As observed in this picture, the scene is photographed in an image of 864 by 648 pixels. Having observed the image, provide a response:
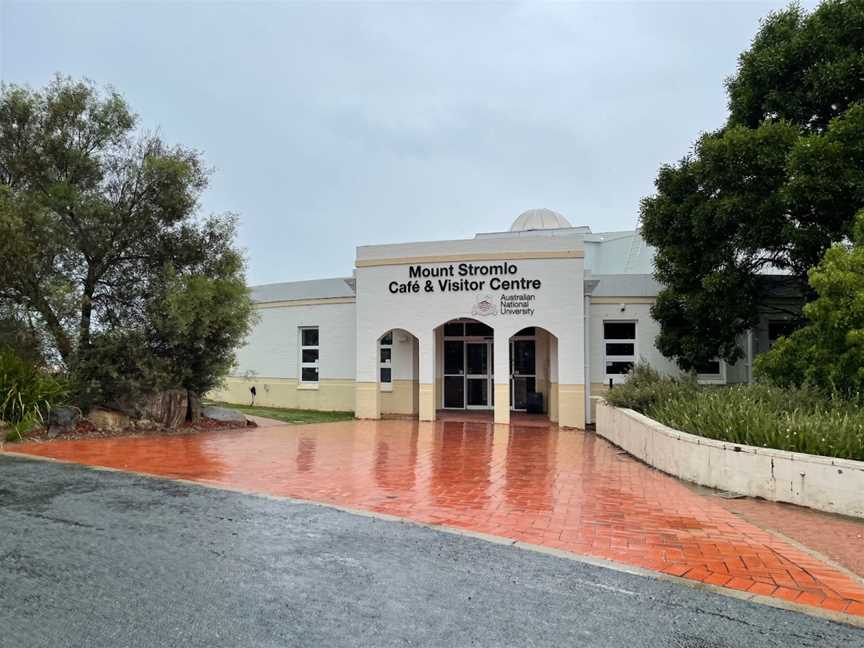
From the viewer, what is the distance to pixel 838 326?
29.9 feet

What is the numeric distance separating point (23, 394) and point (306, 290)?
31.8ft

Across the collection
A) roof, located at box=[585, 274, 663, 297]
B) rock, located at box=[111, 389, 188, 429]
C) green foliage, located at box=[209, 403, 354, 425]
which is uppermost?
roof, located at box=[585, 274, 663, 297]

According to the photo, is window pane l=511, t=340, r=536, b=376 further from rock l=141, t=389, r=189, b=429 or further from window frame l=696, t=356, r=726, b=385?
rock l=141, t=389, r=189, b=429

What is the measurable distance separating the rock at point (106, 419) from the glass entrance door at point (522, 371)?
35.3 ft

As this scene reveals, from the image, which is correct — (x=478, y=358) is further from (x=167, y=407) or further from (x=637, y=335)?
(x=167, y=407)

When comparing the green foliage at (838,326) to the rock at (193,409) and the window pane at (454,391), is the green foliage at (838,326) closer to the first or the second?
the window pane at (454,391)

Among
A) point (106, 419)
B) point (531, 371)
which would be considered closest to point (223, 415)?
point (106, 419)

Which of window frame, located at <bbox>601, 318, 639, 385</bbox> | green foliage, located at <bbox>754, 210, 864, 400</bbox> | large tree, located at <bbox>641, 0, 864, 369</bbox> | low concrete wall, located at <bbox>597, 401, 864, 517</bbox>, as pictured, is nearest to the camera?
low concrete wall, located at <bbox>597, 401, 864, 517</bbox>

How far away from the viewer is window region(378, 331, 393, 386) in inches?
750

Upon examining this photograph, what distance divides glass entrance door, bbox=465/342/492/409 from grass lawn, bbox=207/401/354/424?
146 inches

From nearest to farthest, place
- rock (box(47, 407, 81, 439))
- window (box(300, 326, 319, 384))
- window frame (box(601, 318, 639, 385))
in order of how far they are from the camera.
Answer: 1. rock (box(47, 407, 81, 439))
2. window frame (box(601, 318, 639, 385))
3. window (box(300, 326, 319, 384))

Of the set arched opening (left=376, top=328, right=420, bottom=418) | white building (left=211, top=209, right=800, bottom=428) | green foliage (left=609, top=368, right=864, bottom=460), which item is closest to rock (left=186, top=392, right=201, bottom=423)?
white building (left=211, top=209, right=800, bottom=428)

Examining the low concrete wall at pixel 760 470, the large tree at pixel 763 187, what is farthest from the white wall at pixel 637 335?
the low concrete wall at pixel 760 470

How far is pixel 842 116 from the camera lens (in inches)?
542
